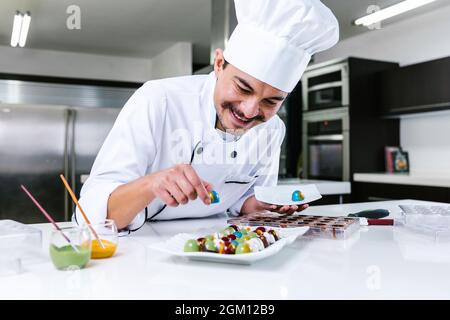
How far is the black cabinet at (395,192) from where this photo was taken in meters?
3.51

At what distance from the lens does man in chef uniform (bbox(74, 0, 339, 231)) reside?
1.19 m

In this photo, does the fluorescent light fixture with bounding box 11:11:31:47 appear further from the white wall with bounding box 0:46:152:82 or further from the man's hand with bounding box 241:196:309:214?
the man's hand with bounding box 241:196:309:214

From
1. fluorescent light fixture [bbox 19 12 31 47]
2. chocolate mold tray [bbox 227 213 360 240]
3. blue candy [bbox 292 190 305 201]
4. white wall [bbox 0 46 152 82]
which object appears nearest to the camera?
chocolate mold tray [bbox 227 213 360 240]

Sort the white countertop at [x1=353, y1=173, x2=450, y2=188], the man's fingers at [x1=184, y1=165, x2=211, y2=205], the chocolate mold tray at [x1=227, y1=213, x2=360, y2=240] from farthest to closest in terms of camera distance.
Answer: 1. the white countertop at [x1=353, y1=173, x2=450, y2=188]
2. the chocolate mold tray at [x1=227, y1=213, x2=360, y2=240]
3. the man's fingers at [x1=184, y1=165, x2=211, y2=205]

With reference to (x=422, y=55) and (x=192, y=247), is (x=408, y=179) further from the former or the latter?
(x=192, y=247)

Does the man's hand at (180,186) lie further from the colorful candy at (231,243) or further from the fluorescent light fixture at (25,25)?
the fluorescent light fixture at (25,25)

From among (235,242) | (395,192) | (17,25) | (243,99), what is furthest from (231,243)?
(17,25)

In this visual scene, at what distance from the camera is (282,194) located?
4.71 ft

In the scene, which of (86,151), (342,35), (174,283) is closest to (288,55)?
(174,283)

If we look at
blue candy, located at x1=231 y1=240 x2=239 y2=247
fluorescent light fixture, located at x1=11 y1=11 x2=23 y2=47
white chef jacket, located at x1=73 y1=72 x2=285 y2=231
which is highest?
fluorescent light fixture, located at x1=11 y1=11 x2=23 y2=47

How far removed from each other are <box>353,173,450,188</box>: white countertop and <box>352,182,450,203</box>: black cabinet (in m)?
0.03

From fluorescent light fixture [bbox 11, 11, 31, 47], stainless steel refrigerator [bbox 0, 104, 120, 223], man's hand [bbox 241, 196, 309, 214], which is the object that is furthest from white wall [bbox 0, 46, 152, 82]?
man's hand [bbox 241, 196, 309, 214]

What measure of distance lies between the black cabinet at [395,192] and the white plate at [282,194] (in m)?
2.46
